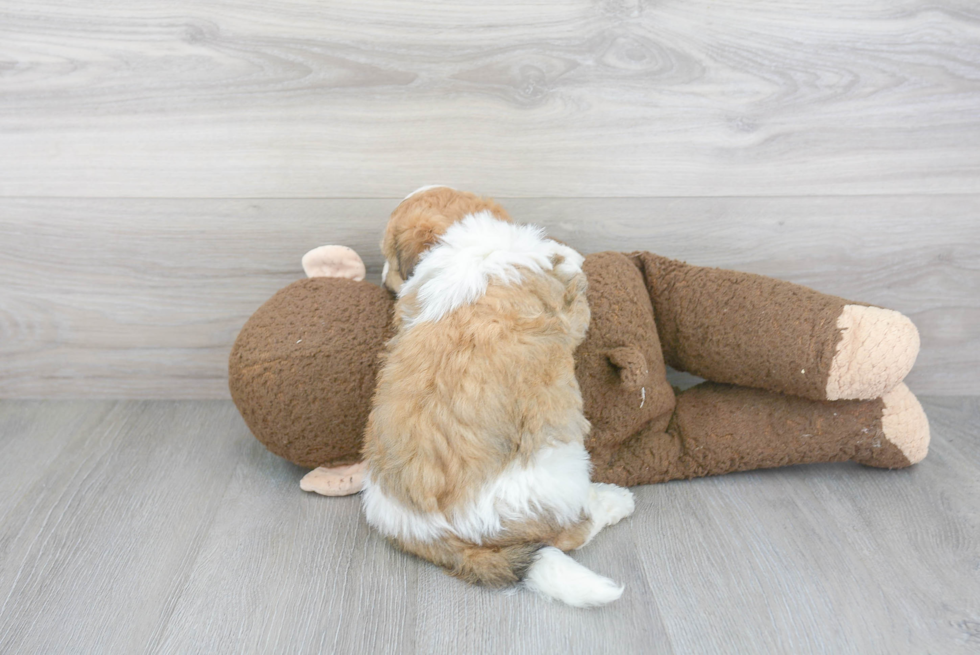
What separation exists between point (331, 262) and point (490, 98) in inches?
16.0

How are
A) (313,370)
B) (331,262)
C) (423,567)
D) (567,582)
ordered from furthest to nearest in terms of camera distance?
(331,262), (313,370), (423,567), (567,582)

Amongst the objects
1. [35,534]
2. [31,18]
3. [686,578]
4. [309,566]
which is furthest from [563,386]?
[31,18]

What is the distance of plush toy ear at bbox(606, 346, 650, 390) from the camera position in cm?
104

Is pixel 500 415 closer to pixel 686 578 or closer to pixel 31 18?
pixel 686 578

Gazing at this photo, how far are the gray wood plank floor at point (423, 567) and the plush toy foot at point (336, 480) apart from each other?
20 mm

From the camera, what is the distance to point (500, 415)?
917mm

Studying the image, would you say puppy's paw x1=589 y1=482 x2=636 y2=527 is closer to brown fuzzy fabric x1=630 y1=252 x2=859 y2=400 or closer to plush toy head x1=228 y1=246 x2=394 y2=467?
brown fuzzy fabric x1=630 y1=252 x2=859 y2=400

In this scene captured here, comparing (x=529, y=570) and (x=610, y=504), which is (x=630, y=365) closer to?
(x=610, y=504)

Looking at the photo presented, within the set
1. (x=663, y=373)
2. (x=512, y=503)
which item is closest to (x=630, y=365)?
(x=663, y=373)

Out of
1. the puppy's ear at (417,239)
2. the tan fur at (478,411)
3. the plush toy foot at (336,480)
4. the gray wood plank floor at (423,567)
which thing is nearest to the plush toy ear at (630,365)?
the tan fur at (478,411)

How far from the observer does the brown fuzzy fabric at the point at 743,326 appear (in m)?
1.10

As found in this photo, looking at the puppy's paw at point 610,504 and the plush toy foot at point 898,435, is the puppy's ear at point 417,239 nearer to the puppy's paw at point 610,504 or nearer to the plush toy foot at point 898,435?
the puppy's paw at point 610,504

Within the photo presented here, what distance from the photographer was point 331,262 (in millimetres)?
1235

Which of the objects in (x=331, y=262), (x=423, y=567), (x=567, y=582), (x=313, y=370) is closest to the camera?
(x=567, y=582)
